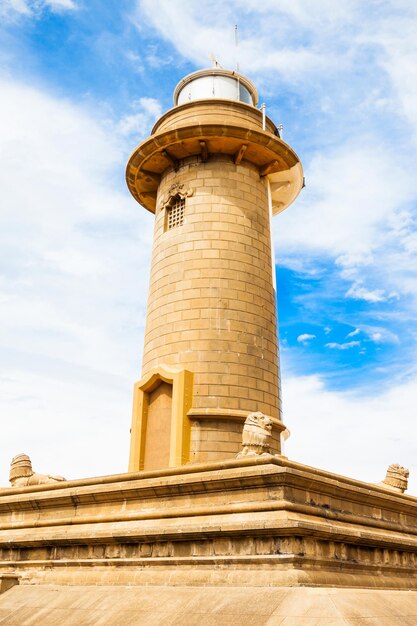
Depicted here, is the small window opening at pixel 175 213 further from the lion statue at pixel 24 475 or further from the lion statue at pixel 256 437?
the lion statue at pixel 256 437

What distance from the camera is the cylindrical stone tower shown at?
1522 cm

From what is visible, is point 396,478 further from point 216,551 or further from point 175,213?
point 175,213

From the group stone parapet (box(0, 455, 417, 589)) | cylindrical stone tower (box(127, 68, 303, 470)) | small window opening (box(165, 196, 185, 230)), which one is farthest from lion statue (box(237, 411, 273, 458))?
A: small window opening (box(165, 196, 185, 230))

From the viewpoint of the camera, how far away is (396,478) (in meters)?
14.5

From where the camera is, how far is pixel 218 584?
8.95 metres

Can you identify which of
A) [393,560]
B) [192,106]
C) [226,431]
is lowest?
[393,560]

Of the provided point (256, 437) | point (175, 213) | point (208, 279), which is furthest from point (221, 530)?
point (175, 213)

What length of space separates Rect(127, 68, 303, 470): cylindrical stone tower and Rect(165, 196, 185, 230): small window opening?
4cm

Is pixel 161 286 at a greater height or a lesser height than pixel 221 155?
lesser

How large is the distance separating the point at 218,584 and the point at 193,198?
11.6m

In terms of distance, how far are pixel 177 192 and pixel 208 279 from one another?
3303 mm

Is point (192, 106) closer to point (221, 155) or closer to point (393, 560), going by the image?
point (221, 155)

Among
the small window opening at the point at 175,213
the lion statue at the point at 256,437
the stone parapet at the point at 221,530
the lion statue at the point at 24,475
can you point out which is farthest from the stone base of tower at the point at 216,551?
the small window opening at the point at 175,213

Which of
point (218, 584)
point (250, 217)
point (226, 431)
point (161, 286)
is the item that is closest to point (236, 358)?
point (226, 431)
